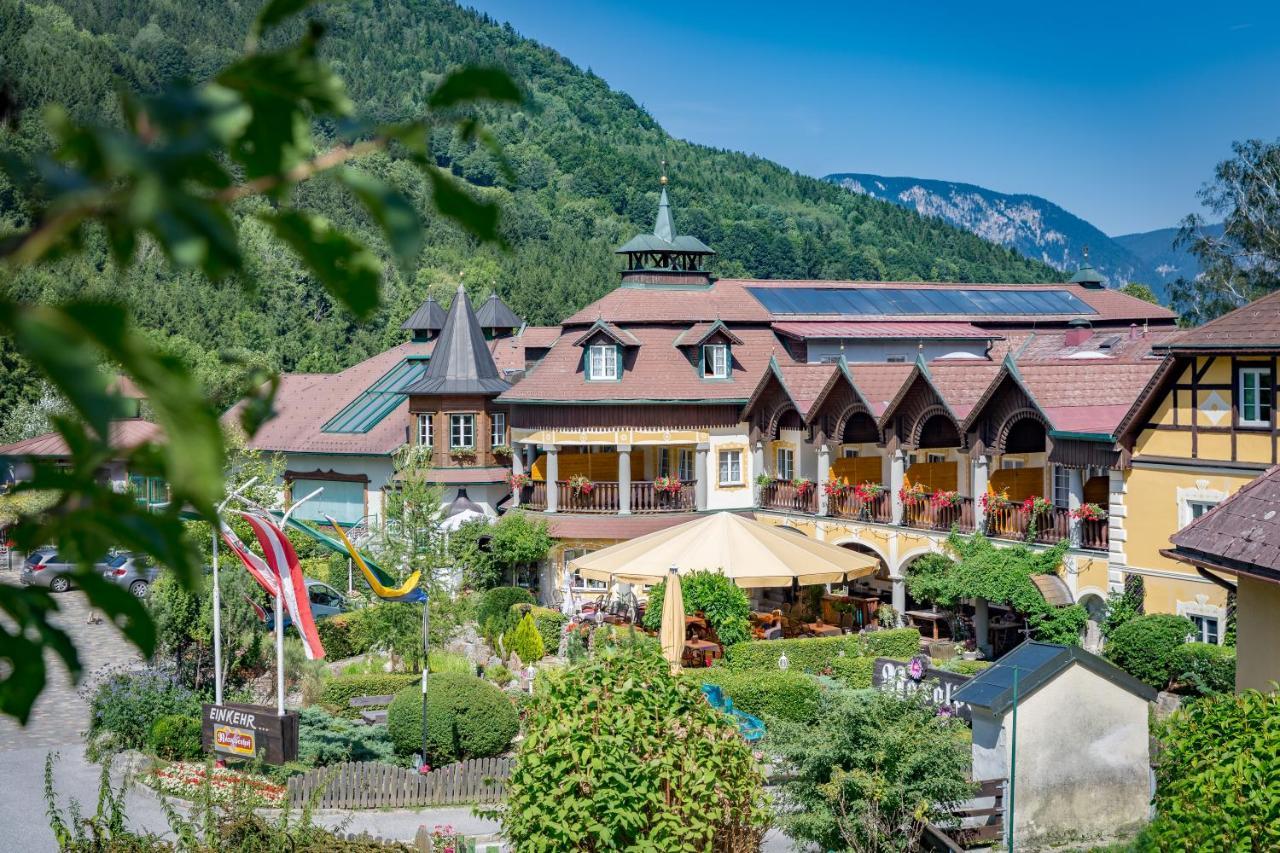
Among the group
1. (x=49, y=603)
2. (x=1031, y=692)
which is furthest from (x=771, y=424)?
(x=49, y=603)

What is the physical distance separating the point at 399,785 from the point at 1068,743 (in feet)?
27.7

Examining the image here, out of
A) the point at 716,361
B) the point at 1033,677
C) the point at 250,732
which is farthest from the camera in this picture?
the point at 716,361

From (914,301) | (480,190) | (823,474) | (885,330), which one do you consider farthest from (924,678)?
(480,190)

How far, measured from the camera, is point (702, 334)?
119ft

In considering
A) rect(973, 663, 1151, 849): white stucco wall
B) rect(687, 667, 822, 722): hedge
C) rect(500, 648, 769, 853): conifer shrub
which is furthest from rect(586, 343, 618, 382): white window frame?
rect(500, 648, 769, 853): conifer shrub

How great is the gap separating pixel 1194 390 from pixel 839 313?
59.4ft

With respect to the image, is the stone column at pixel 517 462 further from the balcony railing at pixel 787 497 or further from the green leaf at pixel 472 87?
the green leaf at pixel 472 87

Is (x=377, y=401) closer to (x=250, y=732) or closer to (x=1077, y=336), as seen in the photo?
(x=1077, y=336)

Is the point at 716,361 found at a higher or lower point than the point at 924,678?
higher

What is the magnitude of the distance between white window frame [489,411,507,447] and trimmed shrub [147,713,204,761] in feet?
61.8

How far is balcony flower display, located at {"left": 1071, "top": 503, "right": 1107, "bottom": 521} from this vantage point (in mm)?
24859

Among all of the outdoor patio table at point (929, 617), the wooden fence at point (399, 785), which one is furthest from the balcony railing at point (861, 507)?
the wooden fence at point (399, 785)

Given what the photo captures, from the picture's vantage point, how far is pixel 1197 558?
1286 centimetres

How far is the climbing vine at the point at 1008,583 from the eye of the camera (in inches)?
974
